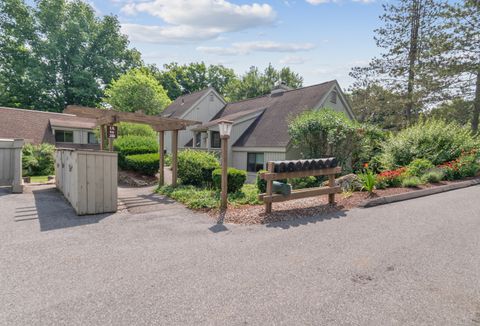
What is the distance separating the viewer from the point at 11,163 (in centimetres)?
983

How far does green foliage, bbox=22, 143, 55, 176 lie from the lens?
13659mm

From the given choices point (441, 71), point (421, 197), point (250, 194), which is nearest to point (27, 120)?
point (250, 194)

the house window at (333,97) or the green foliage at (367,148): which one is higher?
the house window at (333,97)

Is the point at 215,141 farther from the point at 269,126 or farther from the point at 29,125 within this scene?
the point at 29,125

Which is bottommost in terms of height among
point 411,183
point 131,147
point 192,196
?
point 192,196

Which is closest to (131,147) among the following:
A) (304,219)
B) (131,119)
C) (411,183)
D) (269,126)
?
(131,119)

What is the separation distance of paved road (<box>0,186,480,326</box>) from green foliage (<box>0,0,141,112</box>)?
31.3 meters

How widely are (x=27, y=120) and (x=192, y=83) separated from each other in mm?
27710

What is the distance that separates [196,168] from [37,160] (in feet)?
32.7

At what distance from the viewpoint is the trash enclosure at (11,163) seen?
8.99 meters

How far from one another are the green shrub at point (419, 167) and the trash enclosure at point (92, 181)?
35.6 feet

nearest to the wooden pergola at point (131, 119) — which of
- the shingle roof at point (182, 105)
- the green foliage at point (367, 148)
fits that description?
the green foliage at point (367, 148)

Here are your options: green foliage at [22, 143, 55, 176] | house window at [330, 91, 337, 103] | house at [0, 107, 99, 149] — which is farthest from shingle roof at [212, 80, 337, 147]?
house at [0, 107, 99, 149]

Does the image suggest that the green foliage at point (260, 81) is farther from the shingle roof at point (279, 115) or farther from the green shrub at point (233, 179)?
the green shrub at point (233, 179)
